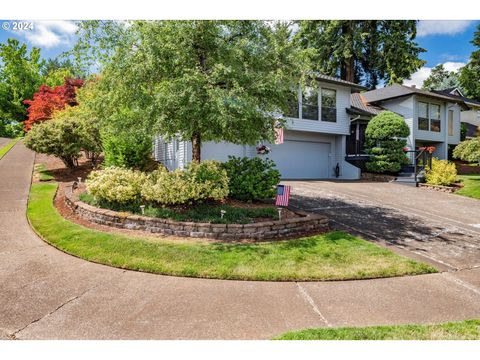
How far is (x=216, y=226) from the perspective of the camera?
5.79 metres

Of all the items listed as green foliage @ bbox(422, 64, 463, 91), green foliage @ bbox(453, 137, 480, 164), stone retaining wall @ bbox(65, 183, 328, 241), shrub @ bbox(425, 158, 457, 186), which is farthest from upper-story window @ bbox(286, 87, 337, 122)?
green foliage @ bbox(422, 64, 463, 91)

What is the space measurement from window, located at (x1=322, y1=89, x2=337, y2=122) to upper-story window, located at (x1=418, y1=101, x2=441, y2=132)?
21.3 ft

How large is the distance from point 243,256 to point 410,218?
549 cm

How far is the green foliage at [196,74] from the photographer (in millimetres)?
5871

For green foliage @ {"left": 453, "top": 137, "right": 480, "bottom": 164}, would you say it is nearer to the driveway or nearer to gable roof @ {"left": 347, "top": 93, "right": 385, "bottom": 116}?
the driveway

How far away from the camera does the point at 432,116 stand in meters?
19.8

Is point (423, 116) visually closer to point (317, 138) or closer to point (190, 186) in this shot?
point (317, 138)

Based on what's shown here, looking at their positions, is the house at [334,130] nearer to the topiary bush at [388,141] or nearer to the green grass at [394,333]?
the topiary bush at [388,141]

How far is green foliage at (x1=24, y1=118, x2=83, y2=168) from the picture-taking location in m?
10.9

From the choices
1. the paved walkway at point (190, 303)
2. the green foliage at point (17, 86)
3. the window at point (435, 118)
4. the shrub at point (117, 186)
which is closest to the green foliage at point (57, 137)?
the green foliage at point (17, 86)

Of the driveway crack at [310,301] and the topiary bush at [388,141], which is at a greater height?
the topiary bush at [388,141]

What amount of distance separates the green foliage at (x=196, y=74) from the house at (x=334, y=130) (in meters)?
6.10
